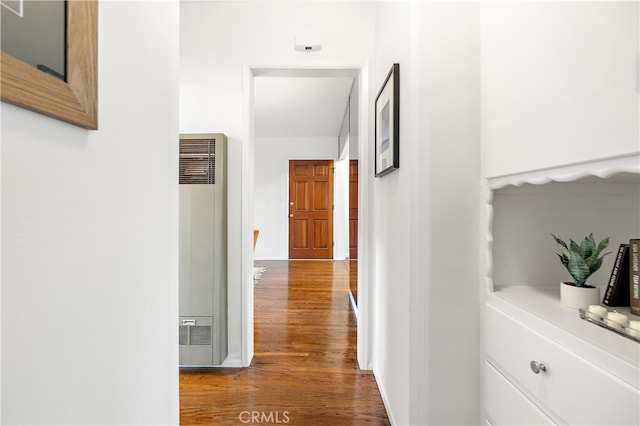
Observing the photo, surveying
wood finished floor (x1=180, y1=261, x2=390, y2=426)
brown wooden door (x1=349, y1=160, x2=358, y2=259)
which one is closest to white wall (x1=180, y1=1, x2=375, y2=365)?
wood finished floor (x1=180, y1=261, x2=390, y2=426)

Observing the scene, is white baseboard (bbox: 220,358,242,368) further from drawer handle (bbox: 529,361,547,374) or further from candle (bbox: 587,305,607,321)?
candle (bbox: 587,305,607,321)

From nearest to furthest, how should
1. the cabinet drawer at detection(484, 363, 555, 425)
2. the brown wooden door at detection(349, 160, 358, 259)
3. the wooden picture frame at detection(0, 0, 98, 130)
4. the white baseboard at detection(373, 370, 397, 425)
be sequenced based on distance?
1. the wooden picture frame at detection(0, 0, 98, 130)
2. the cabinet drawer at detection(484, 363, 555, 425)
3. the white baseboard at detection(373, 370, 397, 425)
4. the brown wooden door at detection(349, 160, 358, 259)

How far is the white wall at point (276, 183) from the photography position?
6.85m

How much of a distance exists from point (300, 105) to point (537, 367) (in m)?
4.49

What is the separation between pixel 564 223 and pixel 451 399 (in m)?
0.77

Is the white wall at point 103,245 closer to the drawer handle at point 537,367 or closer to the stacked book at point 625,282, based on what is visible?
the drawer handle at point 537,367

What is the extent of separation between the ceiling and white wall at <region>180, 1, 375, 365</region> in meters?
0.66

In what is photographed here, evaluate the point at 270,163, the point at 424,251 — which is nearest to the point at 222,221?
the point at 424,251

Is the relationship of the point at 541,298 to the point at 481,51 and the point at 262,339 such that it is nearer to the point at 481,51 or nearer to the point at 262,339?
the point at 481,51

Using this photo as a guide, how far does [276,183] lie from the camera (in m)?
6.90

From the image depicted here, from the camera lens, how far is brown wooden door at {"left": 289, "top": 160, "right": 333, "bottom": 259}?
6926mm

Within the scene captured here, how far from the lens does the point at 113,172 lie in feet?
2.30

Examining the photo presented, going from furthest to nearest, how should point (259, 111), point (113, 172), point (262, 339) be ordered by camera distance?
point (259, 111)
point (262, 339)
point (113, 172)

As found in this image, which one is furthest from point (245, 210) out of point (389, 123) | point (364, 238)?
point (389, 123)
